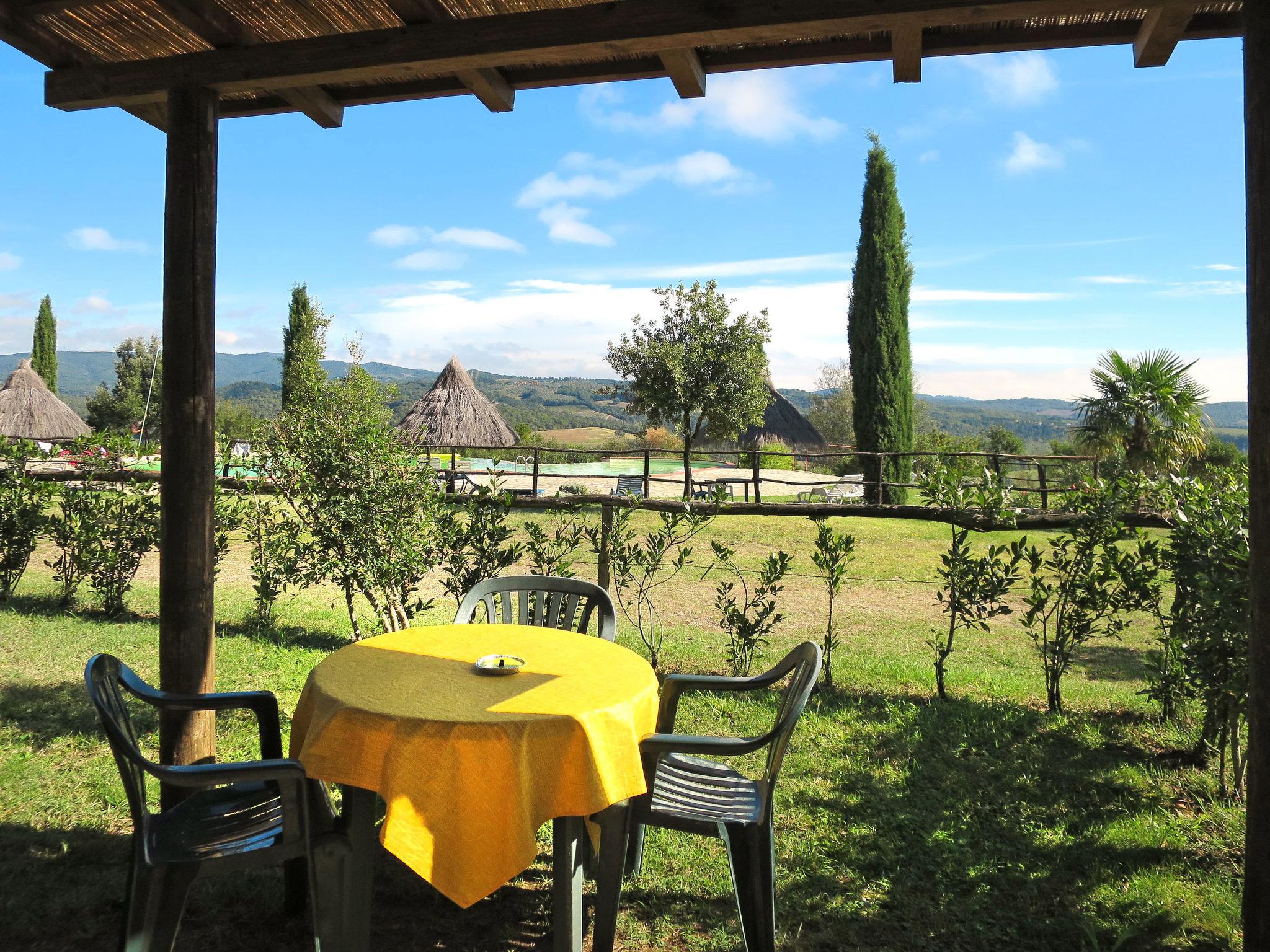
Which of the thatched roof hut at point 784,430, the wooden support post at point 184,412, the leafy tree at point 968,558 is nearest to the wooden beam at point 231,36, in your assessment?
the wooden support post at point 184,412

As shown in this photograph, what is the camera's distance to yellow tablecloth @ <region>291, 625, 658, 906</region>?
69.6 inches

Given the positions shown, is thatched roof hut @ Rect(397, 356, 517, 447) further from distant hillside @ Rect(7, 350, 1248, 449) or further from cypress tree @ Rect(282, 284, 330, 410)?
distant hillside @ Rect(7, 350, 1248, 449)

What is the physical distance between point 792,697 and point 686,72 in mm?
1929

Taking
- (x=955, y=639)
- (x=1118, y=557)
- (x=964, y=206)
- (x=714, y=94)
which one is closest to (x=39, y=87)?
(x=714, y=94)

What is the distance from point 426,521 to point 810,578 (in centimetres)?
508

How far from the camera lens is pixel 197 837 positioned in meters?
1.89

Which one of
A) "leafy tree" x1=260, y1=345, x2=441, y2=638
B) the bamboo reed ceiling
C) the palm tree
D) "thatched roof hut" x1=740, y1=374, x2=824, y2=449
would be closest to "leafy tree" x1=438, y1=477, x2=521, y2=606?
"leafy tree" x1=260, y1=345, x2=441, y2=638

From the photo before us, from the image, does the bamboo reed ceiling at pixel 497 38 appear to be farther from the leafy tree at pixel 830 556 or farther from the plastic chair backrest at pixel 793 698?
the leafy tree at pixel 830 556

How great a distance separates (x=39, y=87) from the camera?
289 centimetres

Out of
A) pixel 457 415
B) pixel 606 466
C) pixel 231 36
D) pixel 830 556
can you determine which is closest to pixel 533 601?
pixel 830 556

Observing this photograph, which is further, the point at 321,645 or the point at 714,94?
the point at 321,645

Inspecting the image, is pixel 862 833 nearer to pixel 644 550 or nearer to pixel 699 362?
pixel 644 550

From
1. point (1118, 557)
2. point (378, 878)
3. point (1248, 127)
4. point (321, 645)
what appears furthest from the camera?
point (321, 645)

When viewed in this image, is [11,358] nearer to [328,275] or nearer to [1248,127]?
[328,275]
